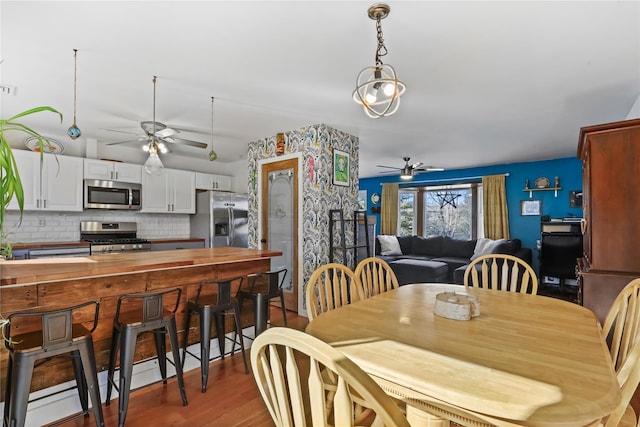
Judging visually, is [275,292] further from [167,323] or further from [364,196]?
[364,196]

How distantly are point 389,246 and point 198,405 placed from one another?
5432 millimetres

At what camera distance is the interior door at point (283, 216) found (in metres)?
4.27

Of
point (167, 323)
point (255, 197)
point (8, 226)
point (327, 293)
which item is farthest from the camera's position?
point (255, 197)

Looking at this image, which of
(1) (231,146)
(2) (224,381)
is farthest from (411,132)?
(2) (224,381)

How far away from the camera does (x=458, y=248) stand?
6625 mm

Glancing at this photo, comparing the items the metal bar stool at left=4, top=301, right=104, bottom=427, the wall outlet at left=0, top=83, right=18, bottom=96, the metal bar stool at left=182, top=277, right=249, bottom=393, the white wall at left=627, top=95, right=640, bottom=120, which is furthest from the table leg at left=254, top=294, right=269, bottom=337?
the white wall at left=627, top=95, right=640, bottom=120

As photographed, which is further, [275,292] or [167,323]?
[275,292]

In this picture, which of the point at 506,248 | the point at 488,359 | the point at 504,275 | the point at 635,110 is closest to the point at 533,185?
the point at 506,248

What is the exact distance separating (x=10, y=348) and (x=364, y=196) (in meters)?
7.71

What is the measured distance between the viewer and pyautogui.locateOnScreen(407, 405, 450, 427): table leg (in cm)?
99

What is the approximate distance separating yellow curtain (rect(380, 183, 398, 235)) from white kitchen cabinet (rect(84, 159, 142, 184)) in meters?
5.41

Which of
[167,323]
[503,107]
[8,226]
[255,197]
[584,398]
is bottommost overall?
[167,323]

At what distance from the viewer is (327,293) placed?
1.85 meters

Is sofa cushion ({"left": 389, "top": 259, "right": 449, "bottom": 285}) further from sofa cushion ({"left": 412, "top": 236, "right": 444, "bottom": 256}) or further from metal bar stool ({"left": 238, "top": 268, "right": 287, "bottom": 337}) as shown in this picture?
metal bar stool ({"left": 238, "top": 268, "right": 287, "bottom": 337})
